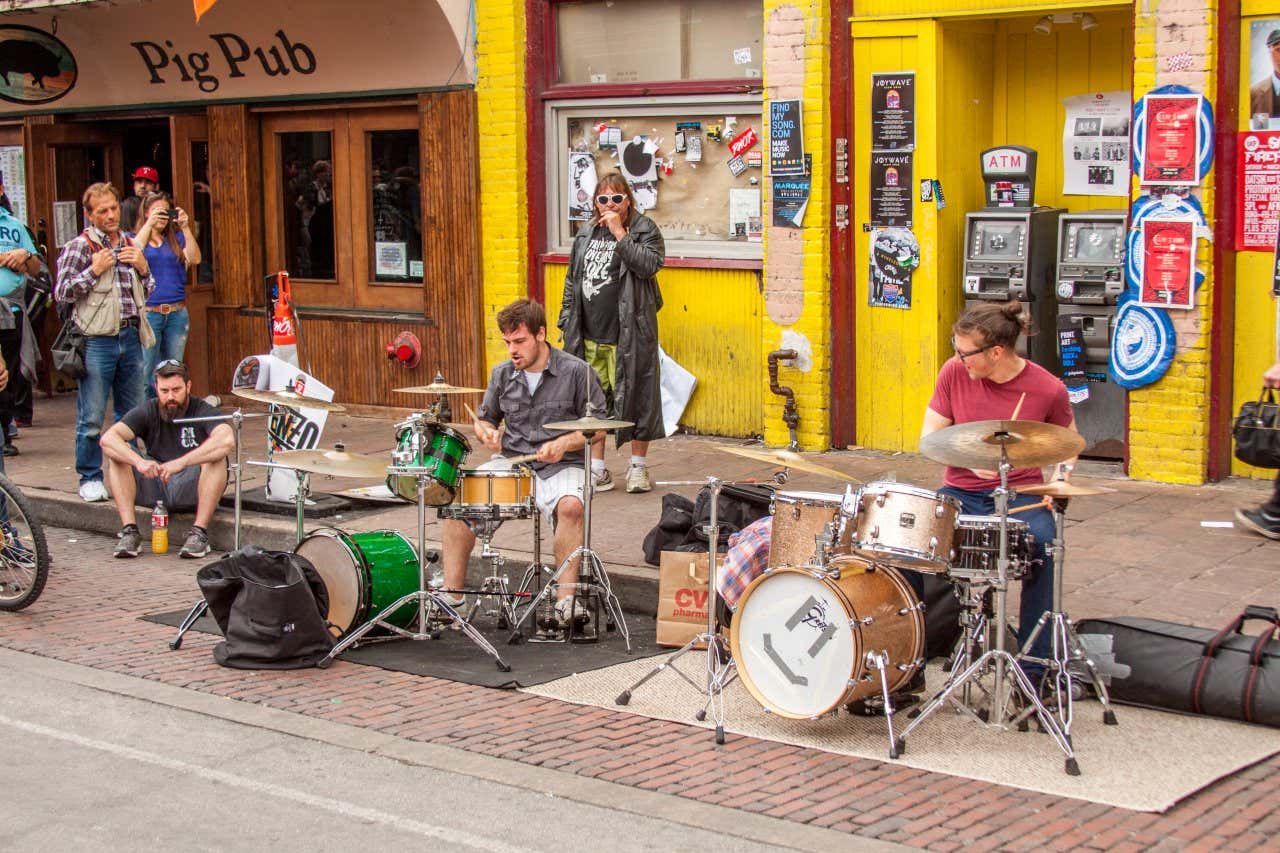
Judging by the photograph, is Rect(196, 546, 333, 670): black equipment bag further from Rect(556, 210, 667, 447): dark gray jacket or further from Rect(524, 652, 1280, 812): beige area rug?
Rect(556, 210, 667, 447): dark gray jacket

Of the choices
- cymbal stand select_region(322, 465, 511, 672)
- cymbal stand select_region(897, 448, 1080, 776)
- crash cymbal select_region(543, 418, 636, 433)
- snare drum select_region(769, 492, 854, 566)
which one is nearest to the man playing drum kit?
cymbal stand select_region(322, 465, 511, 672)

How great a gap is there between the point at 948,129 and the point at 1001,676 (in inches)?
213

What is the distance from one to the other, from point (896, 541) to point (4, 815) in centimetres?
324

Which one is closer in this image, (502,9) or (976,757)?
(976,757)

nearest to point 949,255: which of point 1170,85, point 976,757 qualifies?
point 1170,85

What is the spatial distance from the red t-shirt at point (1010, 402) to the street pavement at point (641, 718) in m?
0.38

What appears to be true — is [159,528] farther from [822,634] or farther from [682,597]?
[822,634]

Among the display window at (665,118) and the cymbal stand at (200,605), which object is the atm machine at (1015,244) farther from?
the cymbal stand at (200,605)

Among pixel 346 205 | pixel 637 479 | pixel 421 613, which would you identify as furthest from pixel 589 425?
pixel 346 205

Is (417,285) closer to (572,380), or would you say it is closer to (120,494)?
(120,494)

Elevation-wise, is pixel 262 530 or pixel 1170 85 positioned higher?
pixel 1170 85

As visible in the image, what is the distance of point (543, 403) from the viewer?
850cm

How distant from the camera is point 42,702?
7.24m

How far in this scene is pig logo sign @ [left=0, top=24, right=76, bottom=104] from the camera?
15.6m
